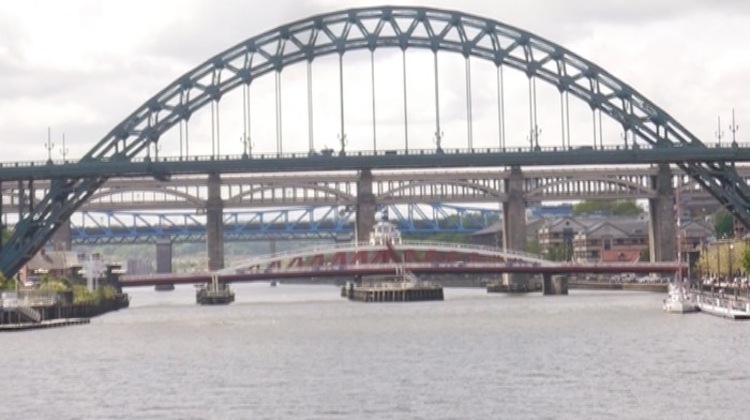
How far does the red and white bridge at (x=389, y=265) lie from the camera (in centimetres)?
17112

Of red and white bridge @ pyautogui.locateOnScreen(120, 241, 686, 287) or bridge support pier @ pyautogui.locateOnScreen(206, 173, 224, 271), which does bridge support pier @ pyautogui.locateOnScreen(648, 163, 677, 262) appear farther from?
bridge support pier @ pyautogui.locateOnScreen(206, 173, 224, 271)

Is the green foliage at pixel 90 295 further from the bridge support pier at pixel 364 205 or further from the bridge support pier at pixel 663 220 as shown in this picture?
the bridge support pier at pixel 663 220

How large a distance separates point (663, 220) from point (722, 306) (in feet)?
259

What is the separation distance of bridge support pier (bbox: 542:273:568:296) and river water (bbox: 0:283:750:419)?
209 ft

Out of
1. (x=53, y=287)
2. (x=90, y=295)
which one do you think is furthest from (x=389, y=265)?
(x=53, y=287)

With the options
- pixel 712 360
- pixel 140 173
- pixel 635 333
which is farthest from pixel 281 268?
pixel 712 360

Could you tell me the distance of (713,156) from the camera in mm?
137750

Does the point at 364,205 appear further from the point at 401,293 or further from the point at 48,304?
the point at 48,304

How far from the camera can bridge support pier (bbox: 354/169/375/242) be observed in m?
196

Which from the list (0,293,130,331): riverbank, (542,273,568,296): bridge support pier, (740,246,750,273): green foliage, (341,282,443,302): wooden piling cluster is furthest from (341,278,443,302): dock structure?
(740,246,750,273): green foliage

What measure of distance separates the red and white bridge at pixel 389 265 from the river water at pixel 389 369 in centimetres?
4954

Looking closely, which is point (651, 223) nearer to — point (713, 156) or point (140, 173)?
point (713, 156)

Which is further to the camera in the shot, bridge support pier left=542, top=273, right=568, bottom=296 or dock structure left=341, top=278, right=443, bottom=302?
bridge support pier left=542, top=273, right=568, bottom=296

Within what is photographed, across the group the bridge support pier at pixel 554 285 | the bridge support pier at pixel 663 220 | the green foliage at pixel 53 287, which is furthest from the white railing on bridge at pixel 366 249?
the green foliage at pixel 53 287
